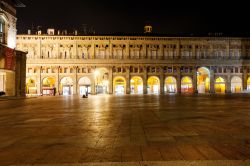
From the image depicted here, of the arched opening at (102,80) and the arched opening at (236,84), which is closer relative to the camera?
the arched opening at (102,80)

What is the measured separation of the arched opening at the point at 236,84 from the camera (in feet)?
249

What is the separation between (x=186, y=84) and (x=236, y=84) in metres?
15.6

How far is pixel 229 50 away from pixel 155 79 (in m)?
24.8

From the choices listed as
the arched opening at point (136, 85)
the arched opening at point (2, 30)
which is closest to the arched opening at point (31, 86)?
the arched opening at point (136, 85)

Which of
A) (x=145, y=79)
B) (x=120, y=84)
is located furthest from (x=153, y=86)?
(x=120, y=84)

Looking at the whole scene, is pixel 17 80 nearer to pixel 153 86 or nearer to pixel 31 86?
pixel 31 86

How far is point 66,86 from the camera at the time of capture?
71625 mm

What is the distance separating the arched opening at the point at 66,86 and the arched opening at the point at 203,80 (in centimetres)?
3966

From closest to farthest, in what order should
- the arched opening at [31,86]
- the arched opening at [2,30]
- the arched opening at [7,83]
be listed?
the arched opening at [2,30]
the arched opening at [7,83]
the arched opening at [31,86]

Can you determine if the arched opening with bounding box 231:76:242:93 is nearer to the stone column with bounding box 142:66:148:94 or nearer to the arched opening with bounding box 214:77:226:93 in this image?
the arched opening with bounding box 214:77:226:93

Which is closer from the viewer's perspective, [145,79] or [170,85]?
[145,79]

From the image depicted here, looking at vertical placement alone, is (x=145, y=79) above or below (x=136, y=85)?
above

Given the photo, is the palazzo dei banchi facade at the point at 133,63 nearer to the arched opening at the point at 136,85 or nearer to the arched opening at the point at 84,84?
the arched opening at the point at 84,84

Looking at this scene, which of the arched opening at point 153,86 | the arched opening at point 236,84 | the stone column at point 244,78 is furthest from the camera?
the arched opening at point 153,86
